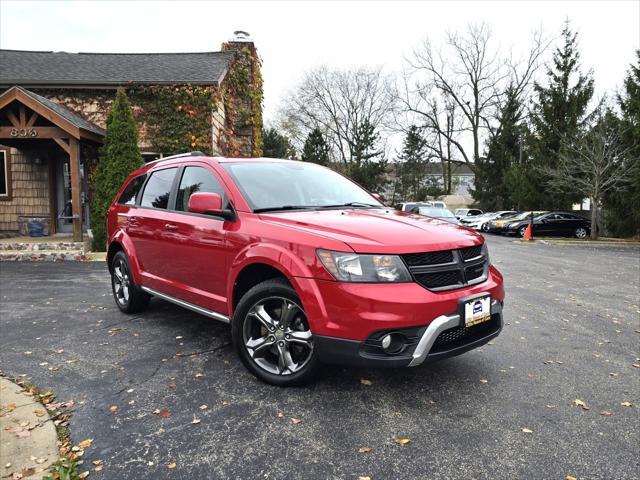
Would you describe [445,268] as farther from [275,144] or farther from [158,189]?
[275,144]

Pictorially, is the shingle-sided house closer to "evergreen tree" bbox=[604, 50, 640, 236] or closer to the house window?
the house window

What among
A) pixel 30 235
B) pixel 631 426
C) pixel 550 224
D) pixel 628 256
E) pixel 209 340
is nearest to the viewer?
pixel 631 426

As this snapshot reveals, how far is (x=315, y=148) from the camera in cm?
4706

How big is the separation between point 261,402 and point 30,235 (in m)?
13.0

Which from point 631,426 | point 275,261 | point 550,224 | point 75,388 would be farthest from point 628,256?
point 75,388

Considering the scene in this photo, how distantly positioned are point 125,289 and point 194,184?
2015mm

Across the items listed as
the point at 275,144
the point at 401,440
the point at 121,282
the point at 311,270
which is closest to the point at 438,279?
the point at 311,270

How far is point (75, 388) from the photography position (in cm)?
340

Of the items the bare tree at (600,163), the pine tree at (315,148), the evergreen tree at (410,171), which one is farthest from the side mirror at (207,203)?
the evergreen tree at (410,171)

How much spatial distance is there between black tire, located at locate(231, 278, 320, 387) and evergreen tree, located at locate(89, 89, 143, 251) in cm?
924

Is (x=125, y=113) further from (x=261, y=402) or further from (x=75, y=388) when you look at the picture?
(x=261, y=402)

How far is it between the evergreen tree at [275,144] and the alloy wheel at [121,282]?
3986cm

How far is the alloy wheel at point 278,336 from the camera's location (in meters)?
3.22

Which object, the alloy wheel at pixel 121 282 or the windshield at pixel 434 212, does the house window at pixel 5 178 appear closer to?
the alloy wheel at pixel 121 282
